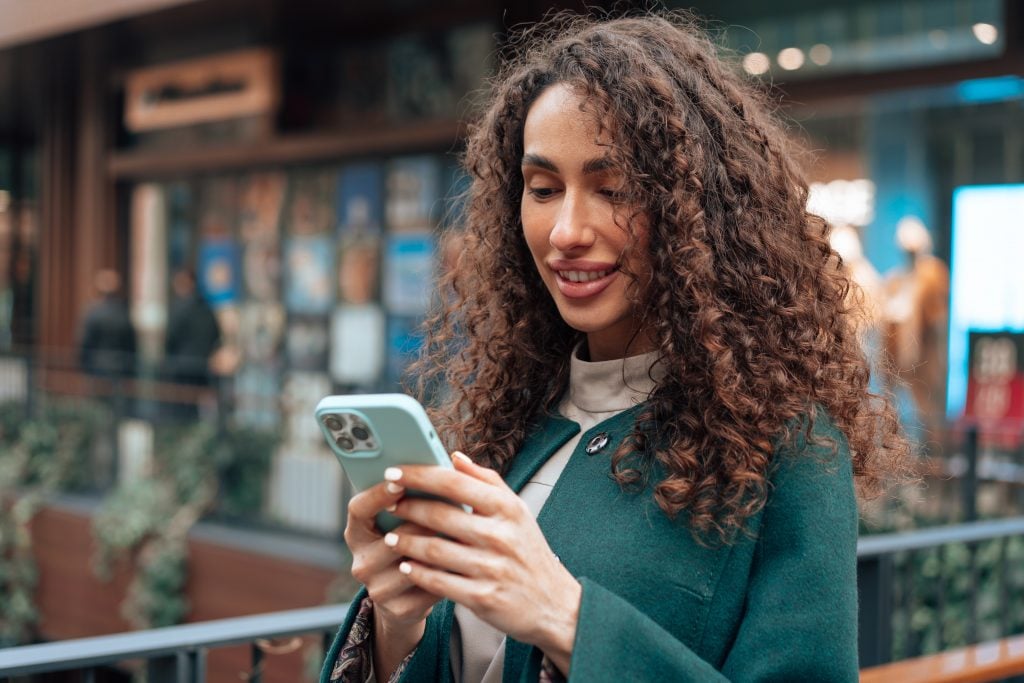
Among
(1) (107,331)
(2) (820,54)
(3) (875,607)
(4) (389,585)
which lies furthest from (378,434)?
(1) (107,331)

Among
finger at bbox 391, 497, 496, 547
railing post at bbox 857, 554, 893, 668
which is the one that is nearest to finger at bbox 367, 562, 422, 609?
finger at bbox 391, 497, 496, 547

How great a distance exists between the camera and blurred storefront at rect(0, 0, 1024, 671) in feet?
28.5

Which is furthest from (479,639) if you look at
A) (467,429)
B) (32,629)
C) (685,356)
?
(32,629)

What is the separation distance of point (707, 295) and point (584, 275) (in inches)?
6.5

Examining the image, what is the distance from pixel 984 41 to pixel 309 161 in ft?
23.6

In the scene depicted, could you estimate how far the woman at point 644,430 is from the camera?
137cm

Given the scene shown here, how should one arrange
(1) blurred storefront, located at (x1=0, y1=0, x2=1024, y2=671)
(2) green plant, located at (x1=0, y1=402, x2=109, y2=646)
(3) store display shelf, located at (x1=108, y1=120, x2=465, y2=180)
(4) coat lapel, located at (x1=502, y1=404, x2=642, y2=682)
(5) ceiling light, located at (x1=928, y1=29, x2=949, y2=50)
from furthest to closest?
(3) store display shelf, located at (x1=108, y1=120, x2=465, y2=180) < (2) green plant, located at (x1=0, y1=402, x2=109, y2=646) < (1) blurred storefront, located at (x1=0, y1=0, x2=1024, y2=671) < (5) ceiling light, located at (x1=928, y1=29, x2=949, y2=50) < (4) coat lapel, located at (x1=502, y1=404, x2=642, y2=682)

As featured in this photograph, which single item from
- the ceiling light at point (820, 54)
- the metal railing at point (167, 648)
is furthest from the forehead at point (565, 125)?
the ceiling light at point (820, 54)

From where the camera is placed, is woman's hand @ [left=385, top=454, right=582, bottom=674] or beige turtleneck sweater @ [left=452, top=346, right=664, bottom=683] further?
beige turtleneck sweater @ [left=452, top=346, right=664, bottom=683]

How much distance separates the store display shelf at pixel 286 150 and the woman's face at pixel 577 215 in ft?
28.4

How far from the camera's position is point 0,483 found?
1084cm

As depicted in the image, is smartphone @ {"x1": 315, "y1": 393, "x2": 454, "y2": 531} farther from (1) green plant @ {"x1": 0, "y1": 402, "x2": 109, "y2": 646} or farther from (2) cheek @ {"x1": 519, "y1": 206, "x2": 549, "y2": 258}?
(1) green plant @ {"x1": 0, "y1": 402, "x2": 109, "y2": 646}

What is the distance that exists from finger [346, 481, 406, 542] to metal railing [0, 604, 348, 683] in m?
1.07

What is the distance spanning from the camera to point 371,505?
4.56 feet
